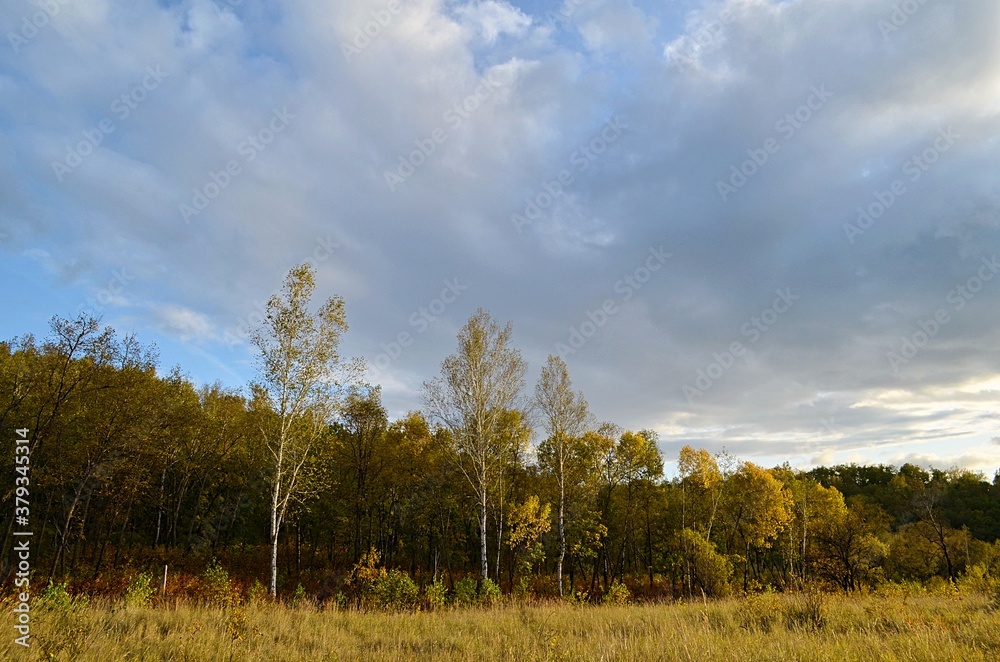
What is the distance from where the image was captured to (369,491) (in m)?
40.3

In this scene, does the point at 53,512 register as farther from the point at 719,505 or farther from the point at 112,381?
the point at 719,505

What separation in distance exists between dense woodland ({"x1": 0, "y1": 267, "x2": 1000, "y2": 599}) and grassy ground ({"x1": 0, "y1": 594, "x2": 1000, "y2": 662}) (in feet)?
21.1

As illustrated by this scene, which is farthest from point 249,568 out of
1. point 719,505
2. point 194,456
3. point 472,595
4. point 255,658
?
point 719,505

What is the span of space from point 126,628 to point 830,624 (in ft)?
48.5

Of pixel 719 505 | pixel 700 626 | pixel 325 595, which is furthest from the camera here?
pixel 719 505

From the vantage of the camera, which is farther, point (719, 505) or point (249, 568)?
point (719, 505)

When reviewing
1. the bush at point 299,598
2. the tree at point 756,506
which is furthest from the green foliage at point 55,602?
the tree at point 756,506

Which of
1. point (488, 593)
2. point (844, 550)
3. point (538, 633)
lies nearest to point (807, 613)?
point (538, 633)

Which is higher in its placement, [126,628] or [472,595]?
[126,628]

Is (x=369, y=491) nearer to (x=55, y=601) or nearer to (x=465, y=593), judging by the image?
(x=465, y=593)

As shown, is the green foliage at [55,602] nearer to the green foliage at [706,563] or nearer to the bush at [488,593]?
the bush at [488,593]

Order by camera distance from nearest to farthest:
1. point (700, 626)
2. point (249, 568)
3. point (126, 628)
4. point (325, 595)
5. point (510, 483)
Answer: point (126, 628)
point (700, 626)
point (325, 595)
point (510, 483)
point (249, 568)

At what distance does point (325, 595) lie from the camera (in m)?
33.2

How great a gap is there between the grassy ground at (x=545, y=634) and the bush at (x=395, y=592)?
6.84 meters
